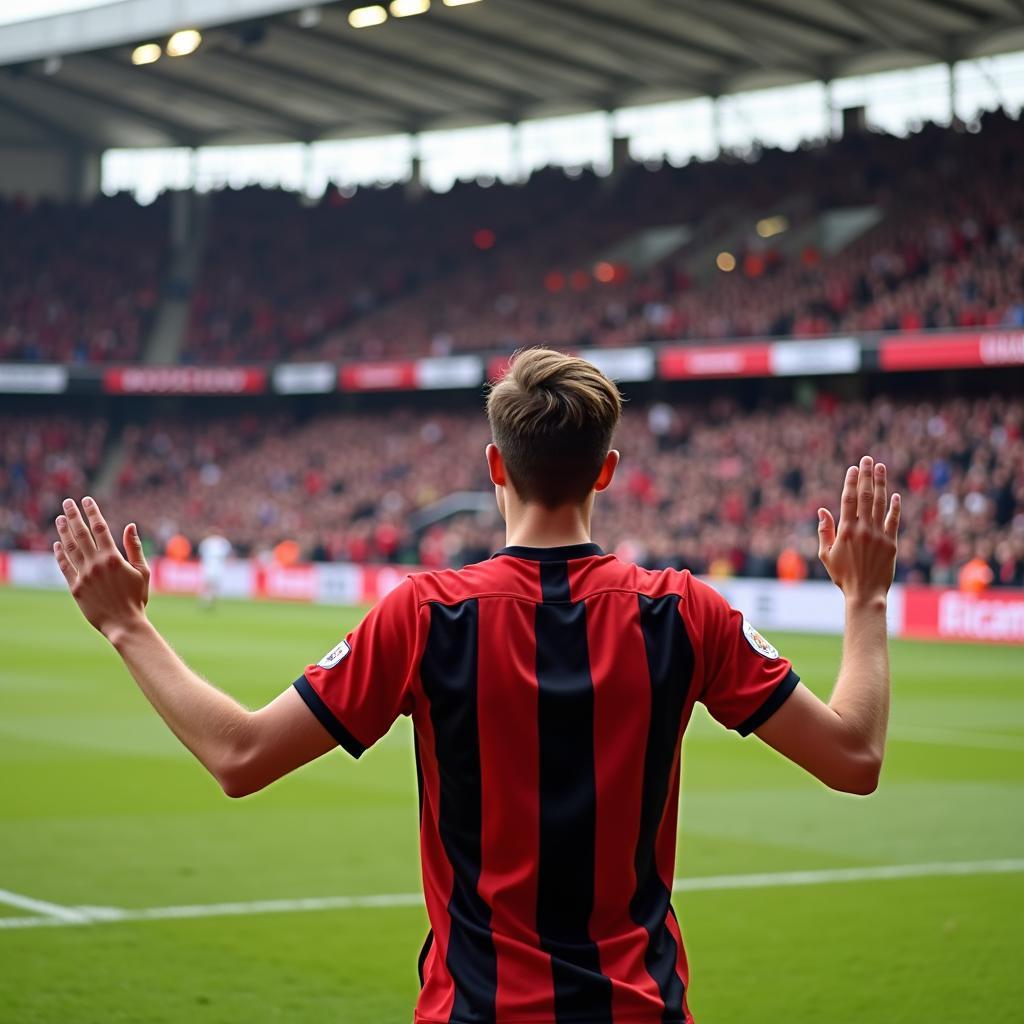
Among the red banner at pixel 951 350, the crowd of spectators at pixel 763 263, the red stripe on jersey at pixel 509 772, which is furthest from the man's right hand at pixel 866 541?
the crowd of spectators at pixel 763 263

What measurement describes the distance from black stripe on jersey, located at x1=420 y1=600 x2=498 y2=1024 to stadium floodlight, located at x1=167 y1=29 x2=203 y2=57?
41.7m

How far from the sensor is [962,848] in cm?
1092

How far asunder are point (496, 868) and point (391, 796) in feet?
33.4

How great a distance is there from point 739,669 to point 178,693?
997mm

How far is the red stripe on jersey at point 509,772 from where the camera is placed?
9.68ft

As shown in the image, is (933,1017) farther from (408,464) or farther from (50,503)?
(50,503)

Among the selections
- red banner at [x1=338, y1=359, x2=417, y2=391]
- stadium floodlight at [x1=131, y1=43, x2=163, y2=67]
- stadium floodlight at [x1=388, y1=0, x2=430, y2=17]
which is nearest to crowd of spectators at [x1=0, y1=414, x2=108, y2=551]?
red banner at [x1=338, y1=359, x2=417, y2=391]

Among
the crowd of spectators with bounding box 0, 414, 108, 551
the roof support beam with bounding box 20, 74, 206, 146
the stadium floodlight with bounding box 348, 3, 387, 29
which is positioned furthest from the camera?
the roof support beam with bounding box 20, 74, 206, 146

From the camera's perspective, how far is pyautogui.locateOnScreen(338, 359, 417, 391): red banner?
48.4 meters

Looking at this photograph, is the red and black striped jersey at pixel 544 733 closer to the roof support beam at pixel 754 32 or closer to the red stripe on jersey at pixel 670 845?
the red stripe on jersey at pixel 670 845

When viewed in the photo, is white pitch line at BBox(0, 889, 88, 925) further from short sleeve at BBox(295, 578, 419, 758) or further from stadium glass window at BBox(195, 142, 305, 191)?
stadium glass window at BBox(195, 142, 305, 191)

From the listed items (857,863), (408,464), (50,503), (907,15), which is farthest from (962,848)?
(50,503)

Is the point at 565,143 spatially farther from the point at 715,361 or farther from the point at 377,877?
the point at 377,877

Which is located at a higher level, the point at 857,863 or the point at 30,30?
the point at 30,30
